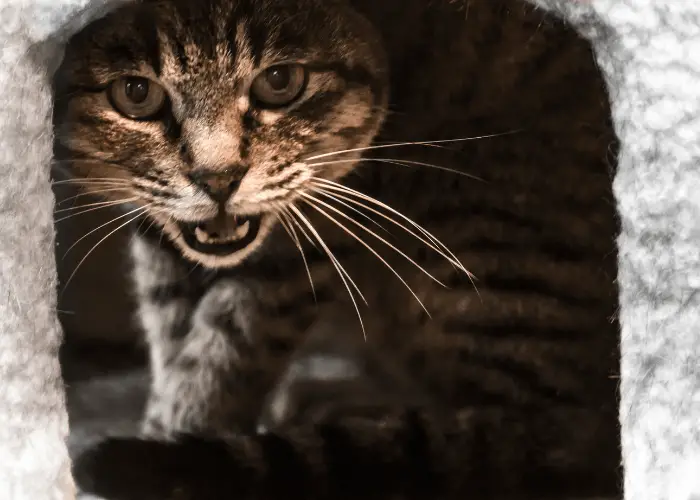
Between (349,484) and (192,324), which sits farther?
(192,324)

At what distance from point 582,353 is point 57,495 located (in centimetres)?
43

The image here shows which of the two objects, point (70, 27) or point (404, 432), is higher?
point (70, 27)

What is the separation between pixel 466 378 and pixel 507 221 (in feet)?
0.41

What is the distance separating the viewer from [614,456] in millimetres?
510

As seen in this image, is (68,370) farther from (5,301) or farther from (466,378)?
(466,378)

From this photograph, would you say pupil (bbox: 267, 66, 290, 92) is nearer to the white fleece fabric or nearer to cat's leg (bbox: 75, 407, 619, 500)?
the white fleece fabric

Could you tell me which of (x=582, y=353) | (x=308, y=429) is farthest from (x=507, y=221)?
(x=308, y=429)

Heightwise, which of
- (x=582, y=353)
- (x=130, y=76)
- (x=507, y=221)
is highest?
(x=130, y=76)

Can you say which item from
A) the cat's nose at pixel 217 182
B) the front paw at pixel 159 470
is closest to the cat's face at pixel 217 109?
the cat's nose at pixel 217 182

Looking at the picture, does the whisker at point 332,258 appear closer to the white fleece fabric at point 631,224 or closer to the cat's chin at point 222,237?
the cat's chin at point 222,237

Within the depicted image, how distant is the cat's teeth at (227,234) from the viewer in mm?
524

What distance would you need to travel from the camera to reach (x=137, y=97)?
526 mm

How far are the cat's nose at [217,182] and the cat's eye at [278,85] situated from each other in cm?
7

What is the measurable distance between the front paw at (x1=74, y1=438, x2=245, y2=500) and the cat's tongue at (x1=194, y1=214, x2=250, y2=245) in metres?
0.15
